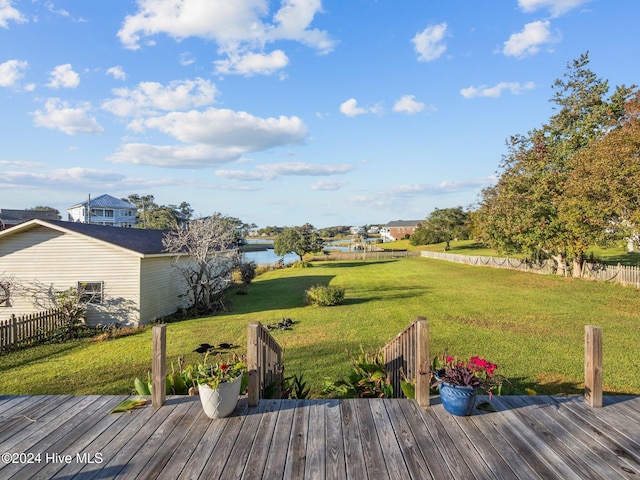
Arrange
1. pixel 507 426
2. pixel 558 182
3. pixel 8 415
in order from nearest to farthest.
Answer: pixel 507 426 < pixel 8 415 < pixel 558 182

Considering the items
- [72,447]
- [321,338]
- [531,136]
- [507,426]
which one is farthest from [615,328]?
[531,136]

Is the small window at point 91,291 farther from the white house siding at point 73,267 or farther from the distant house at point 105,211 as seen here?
the distant house at point 105,211

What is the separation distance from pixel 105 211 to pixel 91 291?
47.0 m

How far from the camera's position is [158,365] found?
11.9 ft

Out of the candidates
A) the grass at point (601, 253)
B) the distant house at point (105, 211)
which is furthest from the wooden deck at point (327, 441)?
the distant house at point (105, 211)

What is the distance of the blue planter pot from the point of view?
3.40 meters

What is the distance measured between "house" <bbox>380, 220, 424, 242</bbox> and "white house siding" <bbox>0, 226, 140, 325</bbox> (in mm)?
87650

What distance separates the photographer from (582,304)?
550 inches

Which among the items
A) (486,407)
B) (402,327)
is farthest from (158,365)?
(402,327)

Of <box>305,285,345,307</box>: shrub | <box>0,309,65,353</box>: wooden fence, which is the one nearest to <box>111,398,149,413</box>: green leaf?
<box>0,309,65,353</box>: wooden fence

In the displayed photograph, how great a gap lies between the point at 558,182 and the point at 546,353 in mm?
15227

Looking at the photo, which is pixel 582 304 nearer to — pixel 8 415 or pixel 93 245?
pixel 8 415

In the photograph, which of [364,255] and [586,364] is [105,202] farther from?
[586,364]

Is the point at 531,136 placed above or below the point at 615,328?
above
